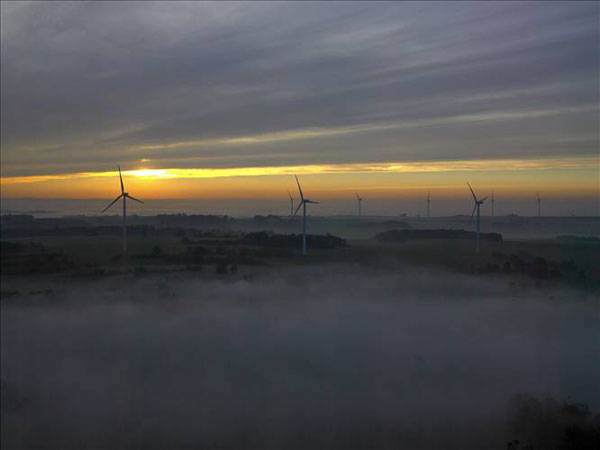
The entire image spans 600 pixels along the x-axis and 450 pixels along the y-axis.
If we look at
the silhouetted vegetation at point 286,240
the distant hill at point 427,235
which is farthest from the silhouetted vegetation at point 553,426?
the silhouetted vegetation at point 286,240

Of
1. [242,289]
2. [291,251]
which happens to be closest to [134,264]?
[242,289]

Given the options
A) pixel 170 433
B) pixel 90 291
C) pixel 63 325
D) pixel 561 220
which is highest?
pixel 561 220

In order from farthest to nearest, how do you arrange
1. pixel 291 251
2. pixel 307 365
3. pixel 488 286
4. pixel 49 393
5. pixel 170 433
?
1. pixel 291 251
2. pixel 488 286
3. pixel 307 365
4. pixel 49 393
5. pixel 170 433

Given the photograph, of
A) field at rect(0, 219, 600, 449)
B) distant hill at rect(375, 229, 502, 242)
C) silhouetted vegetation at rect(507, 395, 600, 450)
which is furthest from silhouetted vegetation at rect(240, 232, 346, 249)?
silhouetted vegetation at rect(507, 395, 600, 450)

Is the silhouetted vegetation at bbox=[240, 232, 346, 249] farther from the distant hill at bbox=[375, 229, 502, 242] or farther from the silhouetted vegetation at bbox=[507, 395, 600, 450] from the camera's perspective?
the silhouetted vegetation at bbox=[507, 395, 600, 450]

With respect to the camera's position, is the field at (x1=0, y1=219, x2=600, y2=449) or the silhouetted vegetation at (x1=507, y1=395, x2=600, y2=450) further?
the field at (x1=0, y1=219, x2=600, y2=449)

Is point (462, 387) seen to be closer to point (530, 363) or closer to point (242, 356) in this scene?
point (530, 363)

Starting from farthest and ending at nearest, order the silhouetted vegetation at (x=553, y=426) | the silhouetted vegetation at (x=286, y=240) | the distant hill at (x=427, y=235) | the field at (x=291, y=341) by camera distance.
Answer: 1. the distant hill at (x=427, y=235)
2. the silhouetted vegetation at (x=286, y=240)
3. the field at (x=291, y=341)
4. the silhouetted vegetation at (x=553, y=426)

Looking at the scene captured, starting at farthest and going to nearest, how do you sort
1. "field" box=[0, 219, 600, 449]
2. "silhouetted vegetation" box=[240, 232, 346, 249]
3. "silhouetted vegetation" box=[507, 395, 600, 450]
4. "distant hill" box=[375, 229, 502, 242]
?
"distant hill" box=[375, 229, 502, 242], "silhouetted vegetation" box=[240, 232, 346, 249], "field" box=[0, 219, 600, 449], "silhouetted vegetation" box=[507, 395, 600, 450]

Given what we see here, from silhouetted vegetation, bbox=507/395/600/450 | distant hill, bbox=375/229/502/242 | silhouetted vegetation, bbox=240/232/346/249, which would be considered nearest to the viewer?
silhouetted vegetation, bbox=507/395/600/450

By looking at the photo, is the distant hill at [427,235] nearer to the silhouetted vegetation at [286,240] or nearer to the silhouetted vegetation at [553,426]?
the silhouetted vegetation at [286,240]

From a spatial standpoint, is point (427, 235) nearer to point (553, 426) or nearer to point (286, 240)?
point (286, 240)
